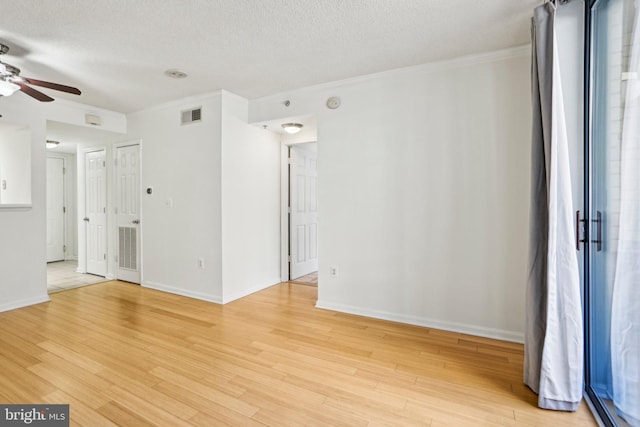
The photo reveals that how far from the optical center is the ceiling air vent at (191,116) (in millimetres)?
4141

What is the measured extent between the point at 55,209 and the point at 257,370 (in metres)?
6.95

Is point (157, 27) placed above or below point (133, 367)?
above

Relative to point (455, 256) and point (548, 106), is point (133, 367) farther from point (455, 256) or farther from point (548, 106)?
point (548, 106)

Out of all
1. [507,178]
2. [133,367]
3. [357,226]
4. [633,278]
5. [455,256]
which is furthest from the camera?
[357,226]

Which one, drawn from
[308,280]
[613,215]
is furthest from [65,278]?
[613,215]

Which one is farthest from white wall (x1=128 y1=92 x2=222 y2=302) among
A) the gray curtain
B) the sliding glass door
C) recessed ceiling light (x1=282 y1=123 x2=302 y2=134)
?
the sliding glass door

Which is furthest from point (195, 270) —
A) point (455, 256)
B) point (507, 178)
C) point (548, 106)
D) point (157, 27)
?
point (548, 106)

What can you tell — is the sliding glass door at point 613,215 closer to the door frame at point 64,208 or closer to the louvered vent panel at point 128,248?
the louvered vent panel at point 128,248

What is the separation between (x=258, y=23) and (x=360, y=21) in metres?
0.78

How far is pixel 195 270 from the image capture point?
13.9 feet

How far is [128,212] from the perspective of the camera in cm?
496

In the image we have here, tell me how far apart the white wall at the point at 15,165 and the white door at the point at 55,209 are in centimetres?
275

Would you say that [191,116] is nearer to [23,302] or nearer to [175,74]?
[175,74]

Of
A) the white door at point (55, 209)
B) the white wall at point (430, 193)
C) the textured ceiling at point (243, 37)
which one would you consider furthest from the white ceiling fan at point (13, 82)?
the white door at point (55, 209)
